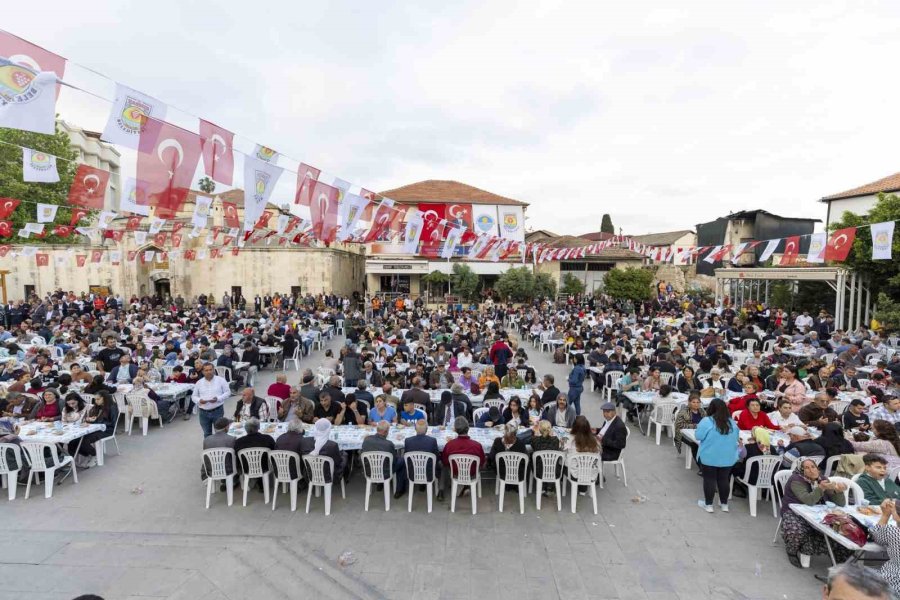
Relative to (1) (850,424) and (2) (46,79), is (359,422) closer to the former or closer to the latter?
(2) (46,79)

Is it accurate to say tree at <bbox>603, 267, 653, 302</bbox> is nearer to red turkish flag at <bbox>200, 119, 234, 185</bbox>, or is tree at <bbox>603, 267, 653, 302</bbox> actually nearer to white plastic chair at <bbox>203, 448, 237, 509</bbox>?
red turkish flag at <bbox>200, 119, 234, 185</bbox>

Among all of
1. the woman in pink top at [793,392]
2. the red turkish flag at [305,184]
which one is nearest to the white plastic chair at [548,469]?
the woman in pink top at [793,392]

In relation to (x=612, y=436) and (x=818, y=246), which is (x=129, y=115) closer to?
(x=612, y=436)

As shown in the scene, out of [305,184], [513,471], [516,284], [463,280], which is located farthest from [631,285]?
[513,471]

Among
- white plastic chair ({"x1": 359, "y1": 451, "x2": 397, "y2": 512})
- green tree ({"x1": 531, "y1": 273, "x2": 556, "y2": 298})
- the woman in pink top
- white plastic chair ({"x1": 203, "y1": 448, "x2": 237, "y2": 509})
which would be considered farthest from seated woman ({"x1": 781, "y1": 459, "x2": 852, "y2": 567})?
green tree ({"x1": 531, "y1": 273, "x2": 556, "y2": 298})

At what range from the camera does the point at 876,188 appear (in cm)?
2533

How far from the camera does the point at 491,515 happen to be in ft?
19.2

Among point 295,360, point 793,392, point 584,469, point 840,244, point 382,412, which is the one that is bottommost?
point 295,360

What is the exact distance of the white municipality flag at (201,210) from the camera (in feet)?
41.3

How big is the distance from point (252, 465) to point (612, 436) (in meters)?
4.76

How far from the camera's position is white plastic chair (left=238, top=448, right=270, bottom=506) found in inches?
234

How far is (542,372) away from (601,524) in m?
8.72

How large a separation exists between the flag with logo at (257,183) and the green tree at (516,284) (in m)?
22.8

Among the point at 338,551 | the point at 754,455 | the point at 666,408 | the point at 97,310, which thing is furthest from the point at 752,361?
the point at 97,310
